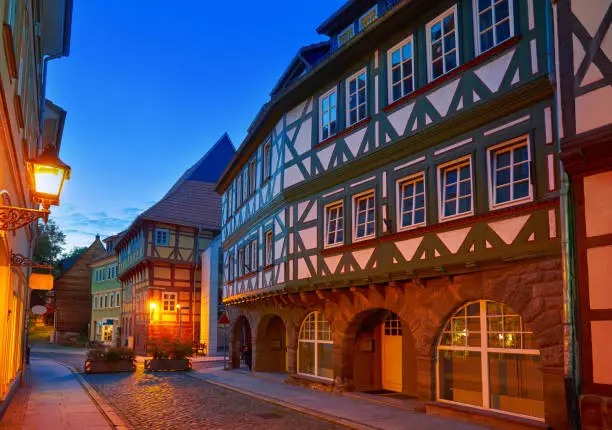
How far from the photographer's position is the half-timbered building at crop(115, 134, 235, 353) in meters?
39.0

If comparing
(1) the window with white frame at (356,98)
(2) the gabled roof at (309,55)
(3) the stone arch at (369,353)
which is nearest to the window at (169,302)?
(2) the gabled roof at (309,55)

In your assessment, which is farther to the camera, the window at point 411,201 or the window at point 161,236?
the window at point 161,236

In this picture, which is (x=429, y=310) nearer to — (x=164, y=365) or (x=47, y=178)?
(x=47, y=178)

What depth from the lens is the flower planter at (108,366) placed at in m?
24.6

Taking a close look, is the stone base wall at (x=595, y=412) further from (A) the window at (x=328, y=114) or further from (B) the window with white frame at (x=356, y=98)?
(A) the window at (x=328, y=114)

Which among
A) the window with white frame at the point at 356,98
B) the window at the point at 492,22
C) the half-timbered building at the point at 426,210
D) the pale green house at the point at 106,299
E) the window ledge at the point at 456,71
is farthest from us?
the pale green house at the point at 106,299

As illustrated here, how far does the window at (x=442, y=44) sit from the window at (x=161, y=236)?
1150 inches

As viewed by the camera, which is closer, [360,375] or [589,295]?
[589,295]

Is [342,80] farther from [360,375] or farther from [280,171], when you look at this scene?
[360,375]

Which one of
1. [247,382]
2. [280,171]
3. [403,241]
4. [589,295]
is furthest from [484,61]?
[247,382]

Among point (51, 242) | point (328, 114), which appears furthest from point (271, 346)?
point (51, 242)

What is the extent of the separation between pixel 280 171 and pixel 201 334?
2279 centimetres

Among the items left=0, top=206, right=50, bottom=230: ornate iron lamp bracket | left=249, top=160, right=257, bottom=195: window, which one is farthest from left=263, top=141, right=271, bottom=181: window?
left=0, top=206, right=50, bottom=230: ornate iron lamp bracket

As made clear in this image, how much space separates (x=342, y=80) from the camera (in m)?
16.5
